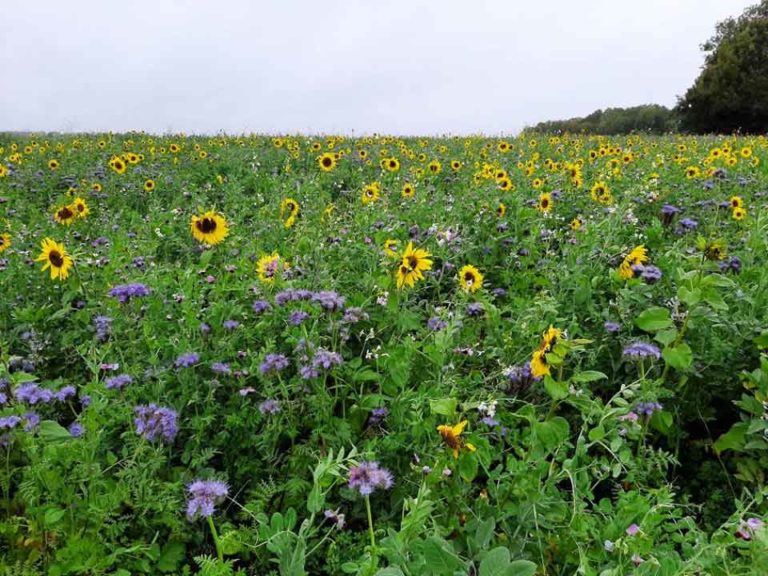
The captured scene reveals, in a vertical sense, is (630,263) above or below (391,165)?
below

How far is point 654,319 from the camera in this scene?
2.39 m

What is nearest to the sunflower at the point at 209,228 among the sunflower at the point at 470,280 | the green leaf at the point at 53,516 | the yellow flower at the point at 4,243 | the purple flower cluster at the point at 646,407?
the yellow flower at the point at 4,243

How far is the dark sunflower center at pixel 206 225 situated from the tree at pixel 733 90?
32.0 m

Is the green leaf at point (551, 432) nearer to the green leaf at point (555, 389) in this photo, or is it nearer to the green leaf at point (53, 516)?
the green leaf at point (555, 389)

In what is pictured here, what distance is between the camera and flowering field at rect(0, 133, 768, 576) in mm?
1688

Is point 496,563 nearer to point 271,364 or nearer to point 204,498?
point 204,498

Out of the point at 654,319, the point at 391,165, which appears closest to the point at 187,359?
the point at 654,319

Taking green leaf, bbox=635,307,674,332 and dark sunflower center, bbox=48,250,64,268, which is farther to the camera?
dark sunflower center, bbox=48,250,64,268

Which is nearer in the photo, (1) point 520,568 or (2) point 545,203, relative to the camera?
Result: (1) point 520,568

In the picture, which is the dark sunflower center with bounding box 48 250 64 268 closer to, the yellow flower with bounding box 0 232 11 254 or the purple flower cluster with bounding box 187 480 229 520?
the yellow flower with bounding box 0 232 11 254

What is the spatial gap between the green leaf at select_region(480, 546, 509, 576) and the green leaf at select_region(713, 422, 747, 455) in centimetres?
155

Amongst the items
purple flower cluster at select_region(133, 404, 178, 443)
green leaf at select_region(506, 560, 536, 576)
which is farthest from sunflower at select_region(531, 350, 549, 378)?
purple flower cluster at select_region(133, 404, 178, 443)

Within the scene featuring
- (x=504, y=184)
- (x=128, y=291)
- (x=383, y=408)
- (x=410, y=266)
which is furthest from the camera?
(x=504, y=184)

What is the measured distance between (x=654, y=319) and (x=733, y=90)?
34755 millimetres
